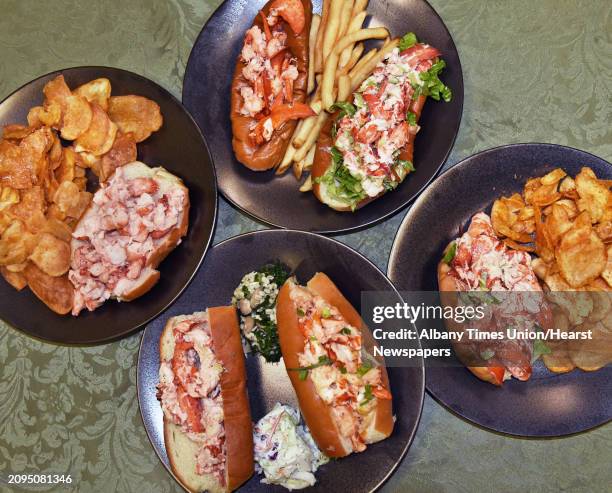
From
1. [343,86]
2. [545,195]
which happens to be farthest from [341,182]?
[545,195]

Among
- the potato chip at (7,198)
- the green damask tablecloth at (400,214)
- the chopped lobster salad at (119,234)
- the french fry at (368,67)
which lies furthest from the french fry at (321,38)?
the potato chip at (7,198)

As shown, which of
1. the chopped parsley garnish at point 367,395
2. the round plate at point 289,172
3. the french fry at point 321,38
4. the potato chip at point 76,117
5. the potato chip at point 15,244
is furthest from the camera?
the french fry at point 321,38

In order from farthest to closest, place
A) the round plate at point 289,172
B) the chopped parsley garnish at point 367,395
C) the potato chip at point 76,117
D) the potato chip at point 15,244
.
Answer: the round plate at point 289,172
the potato chip at point 76,117
the potato chip at point 15,244
the chopped parsley garnish at point 367,395

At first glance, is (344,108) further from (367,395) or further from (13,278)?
(13,278)

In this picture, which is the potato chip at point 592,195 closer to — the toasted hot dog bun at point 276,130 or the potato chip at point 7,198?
the toasted hot dog bun at point 276,130

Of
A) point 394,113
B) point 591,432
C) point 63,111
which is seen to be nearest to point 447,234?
point 394,113

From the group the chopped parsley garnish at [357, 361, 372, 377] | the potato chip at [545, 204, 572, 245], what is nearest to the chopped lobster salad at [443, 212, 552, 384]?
the potato chip at [545, 204, 572, 245]

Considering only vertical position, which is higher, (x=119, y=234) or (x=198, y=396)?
(x=119, y=234)
